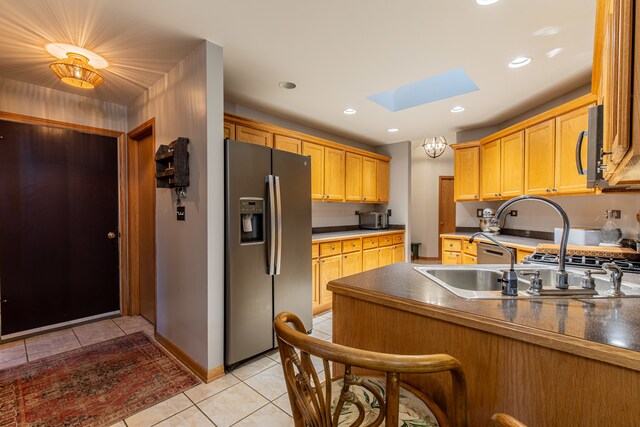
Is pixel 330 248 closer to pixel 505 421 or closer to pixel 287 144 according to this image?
pixel 287 144

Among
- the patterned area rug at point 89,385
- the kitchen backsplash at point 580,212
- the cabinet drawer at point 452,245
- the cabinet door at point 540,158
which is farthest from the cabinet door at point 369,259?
the patterned area rug at point 89,385

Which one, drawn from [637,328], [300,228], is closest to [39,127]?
[300,228]

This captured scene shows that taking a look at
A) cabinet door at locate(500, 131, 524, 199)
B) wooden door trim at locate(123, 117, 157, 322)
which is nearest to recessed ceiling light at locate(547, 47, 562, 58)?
cabinet door at locate(500, 131, 524, 199)

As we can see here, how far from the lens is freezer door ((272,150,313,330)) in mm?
2650

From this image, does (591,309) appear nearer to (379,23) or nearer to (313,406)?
(313,406)

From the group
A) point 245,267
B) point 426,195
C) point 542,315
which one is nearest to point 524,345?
point 542,315

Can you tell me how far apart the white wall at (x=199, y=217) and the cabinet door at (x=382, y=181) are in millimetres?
3334

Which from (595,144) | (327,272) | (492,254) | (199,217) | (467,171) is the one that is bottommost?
(327,272)

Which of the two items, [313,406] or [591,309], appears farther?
[591,309]

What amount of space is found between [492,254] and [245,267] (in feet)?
9.00

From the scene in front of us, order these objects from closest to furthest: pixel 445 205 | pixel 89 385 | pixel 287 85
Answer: pixel 89 385
pixel 287 85
pixel 445 205

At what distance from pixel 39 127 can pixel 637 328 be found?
4439 millimetres

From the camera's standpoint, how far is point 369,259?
4.33 m

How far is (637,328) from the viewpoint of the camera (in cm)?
88
